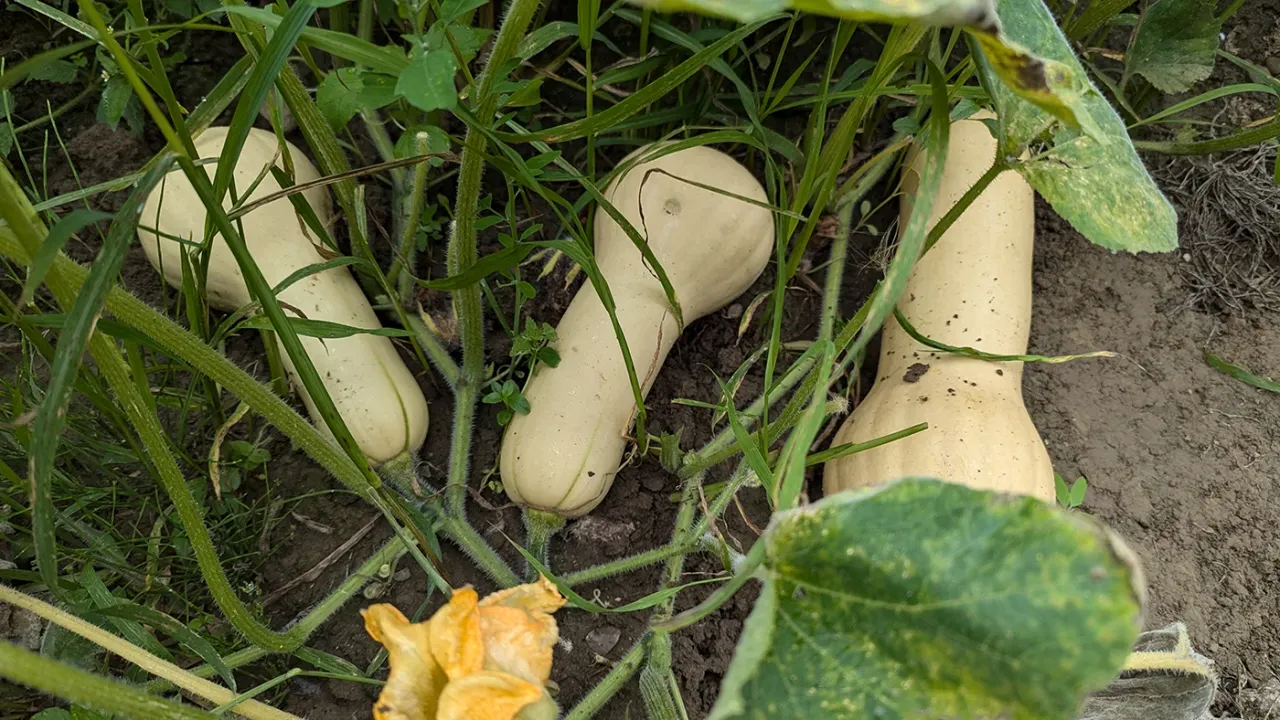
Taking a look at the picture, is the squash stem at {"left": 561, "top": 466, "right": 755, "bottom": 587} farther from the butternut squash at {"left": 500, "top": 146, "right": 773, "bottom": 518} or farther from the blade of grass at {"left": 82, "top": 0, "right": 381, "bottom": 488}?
the blade of grass at {"left": 82, "top": 0, "right": 381, "bottom": 488}

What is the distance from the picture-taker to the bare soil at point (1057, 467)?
134cm

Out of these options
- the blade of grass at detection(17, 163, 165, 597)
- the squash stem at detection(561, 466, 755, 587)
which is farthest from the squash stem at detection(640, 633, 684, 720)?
the blade of grass at detection(17, 163, 165, 597)

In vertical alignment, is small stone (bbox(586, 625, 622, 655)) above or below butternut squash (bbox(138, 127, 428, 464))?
below

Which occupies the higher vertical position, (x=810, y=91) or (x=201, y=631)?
(x=810, y=91)

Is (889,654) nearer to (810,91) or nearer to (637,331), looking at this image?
(637,331)

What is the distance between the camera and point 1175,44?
60.5 inches

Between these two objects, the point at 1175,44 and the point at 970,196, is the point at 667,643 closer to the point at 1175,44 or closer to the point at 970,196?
the point at 970,196

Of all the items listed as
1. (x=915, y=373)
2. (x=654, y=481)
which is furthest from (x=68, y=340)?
(x=915, y=373)

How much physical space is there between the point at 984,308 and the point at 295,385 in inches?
42.2

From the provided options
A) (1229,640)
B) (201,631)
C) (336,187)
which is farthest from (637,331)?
(1229,640)

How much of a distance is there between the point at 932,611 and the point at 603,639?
0.78 meters

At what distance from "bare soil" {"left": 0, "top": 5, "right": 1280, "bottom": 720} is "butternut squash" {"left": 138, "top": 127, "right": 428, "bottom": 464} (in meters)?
0.10

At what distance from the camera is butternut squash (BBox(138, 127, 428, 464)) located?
1.34 meters

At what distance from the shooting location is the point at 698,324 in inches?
62.2
